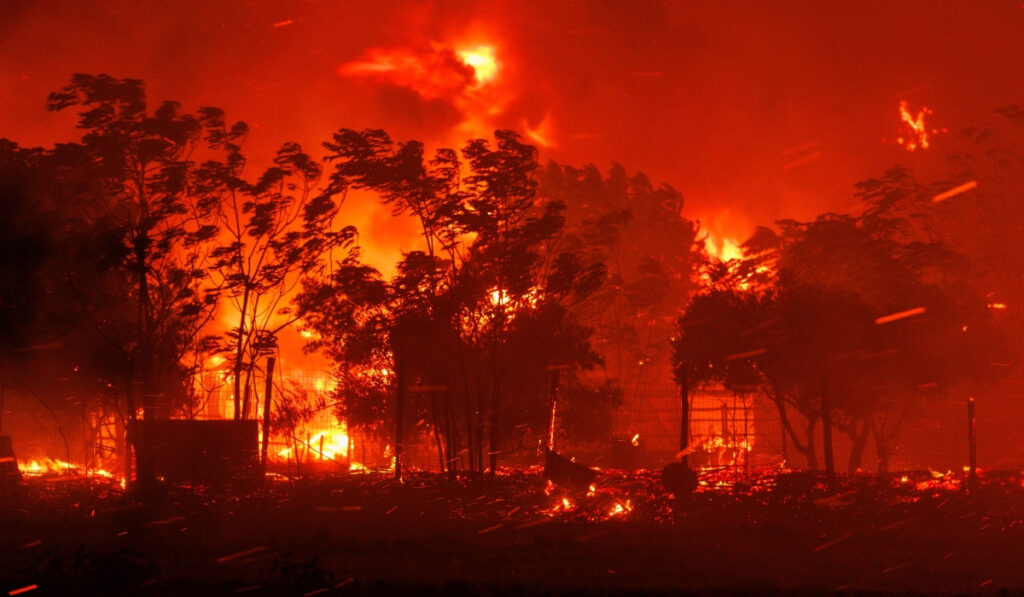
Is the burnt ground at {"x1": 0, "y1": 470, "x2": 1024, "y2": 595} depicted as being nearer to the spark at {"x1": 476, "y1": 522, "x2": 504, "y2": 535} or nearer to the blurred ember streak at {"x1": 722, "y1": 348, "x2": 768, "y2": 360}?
the spark at {"x1": 476, "y1": 522, "x2": 504, "y2": 535}

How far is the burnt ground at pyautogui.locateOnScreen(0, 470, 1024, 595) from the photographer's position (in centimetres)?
1047

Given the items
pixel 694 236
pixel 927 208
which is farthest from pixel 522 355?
pixel 694 236

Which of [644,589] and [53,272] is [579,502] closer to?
[644,589]

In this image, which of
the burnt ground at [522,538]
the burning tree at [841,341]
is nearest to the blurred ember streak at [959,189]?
the burning tree at [841,341]

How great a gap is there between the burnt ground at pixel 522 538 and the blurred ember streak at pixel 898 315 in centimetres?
494

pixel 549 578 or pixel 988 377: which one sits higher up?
pixel 988 377

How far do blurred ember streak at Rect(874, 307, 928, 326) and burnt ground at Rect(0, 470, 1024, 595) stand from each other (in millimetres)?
4937

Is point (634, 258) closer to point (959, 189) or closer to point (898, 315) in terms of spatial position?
point (959, 189)

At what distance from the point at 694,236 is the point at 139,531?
149 ft

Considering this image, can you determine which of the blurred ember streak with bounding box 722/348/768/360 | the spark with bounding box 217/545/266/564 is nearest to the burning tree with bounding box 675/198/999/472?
the blurred ember streak with bounding box 722/348/768/360

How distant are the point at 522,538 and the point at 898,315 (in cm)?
1625

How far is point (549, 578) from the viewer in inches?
423

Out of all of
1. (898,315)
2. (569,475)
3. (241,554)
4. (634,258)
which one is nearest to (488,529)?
(569,475)

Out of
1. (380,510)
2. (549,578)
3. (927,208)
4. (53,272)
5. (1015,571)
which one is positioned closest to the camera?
(549,578)
